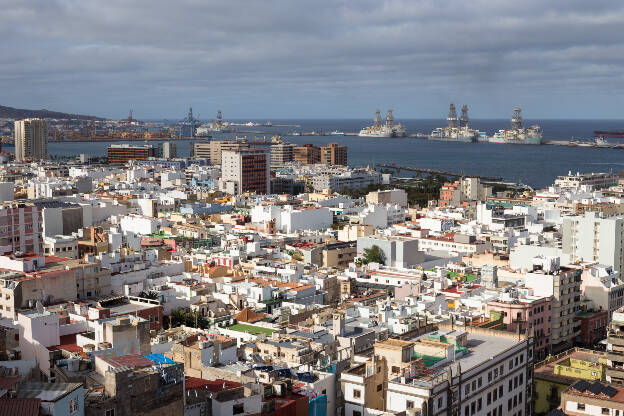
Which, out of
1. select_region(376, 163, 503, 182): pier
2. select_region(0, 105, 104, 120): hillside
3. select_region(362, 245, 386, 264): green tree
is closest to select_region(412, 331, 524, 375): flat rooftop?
→ select_region(362, 245, 386, 264): green tree

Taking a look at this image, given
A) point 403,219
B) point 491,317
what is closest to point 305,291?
point 491,317

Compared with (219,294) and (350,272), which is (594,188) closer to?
(350,272)

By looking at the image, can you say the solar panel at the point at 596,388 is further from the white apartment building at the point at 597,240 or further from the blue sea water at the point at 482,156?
the blue sea water at the point at 482,156

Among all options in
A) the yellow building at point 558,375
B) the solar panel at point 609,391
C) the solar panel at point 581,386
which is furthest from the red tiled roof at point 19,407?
the yellow building at point 558,375

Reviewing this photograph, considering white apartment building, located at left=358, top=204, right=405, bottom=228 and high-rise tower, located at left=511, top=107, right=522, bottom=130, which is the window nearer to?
white apartment building, located at left=358, top=204, right=405, bottom=228

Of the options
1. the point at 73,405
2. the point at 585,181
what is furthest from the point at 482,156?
the point at 73,405

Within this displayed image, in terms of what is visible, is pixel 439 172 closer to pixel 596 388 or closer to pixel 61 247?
pixel 61 247
